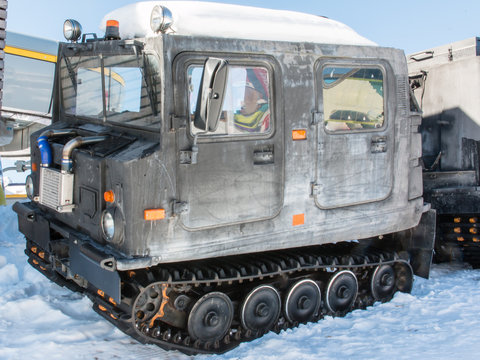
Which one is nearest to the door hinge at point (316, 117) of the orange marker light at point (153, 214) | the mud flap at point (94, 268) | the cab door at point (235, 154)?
the cab door at point (235, 154)

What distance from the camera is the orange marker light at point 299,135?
15.2ft

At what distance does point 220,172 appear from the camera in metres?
4.28

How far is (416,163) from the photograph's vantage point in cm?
557

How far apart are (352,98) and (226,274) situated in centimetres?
197

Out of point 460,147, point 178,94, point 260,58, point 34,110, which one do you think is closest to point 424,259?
point 460,147

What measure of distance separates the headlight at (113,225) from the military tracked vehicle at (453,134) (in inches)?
160

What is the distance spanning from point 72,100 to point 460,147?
4446 mm

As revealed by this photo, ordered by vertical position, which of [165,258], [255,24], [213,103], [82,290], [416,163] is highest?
[255,24]

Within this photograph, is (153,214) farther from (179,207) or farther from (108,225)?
(108,225)

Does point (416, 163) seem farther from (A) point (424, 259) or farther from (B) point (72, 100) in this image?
(B) point (72, 100)

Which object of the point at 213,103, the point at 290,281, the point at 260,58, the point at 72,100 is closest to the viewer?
the point at 213,103

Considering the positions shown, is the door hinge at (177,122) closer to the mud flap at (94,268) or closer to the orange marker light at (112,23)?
the mud flap at (94,268)

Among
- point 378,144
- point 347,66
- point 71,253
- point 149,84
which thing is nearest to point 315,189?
point 378,144

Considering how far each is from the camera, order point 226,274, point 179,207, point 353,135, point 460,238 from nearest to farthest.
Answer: point 179,207, point 226,274, point 353,135, point 460,238
